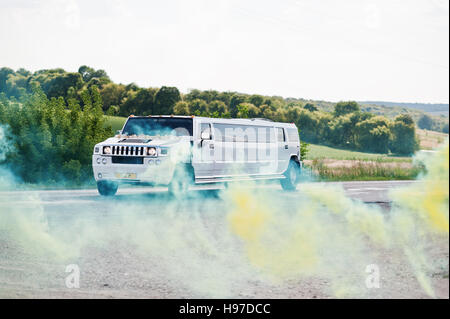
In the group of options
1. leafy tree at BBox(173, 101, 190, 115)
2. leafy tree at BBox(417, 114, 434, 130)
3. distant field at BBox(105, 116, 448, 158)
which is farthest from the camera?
leafy tree at BBox(173, 101, 190, 115)

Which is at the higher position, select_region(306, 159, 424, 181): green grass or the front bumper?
the front bumper

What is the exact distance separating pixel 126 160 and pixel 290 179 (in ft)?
22.2

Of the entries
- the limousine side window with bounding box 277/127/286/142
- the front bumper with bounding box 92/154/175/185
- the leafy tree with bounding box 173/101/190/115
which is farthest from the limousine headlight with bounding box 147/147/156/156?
the leafy tree with bounding box 173/101/190/115

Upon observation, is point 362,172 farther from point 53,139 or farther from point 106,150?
point 106,150

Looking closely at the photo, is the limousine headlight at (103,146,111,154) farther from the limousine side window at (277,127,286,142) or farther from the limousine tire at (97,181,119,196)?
the limousine side window at (277,127,286,142)

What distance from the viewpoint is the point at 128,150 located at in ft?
43.3

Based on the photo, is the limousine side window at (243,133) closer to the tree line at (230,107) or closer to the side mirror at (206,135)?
the side mirror at (206,135)

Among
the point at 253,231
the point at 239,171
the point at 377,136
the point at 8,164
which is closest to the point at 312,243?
the point at 253,231

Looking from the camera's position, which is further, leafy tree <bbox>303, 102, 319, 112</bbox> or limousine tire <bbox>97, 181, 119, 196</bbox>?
leafy tree <bbox>303, 102, 319, 112</bbox>

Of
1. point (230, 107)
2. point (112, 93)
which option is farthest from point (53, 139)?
point (230, 107)

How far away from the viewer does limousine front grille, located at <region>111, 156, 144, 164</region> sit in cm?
1309

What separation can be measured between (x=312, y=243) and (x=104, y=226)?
4.02m

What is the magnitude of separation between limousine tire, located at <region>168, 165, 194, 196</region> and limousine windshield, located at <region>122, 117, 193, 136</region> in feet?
3.75
